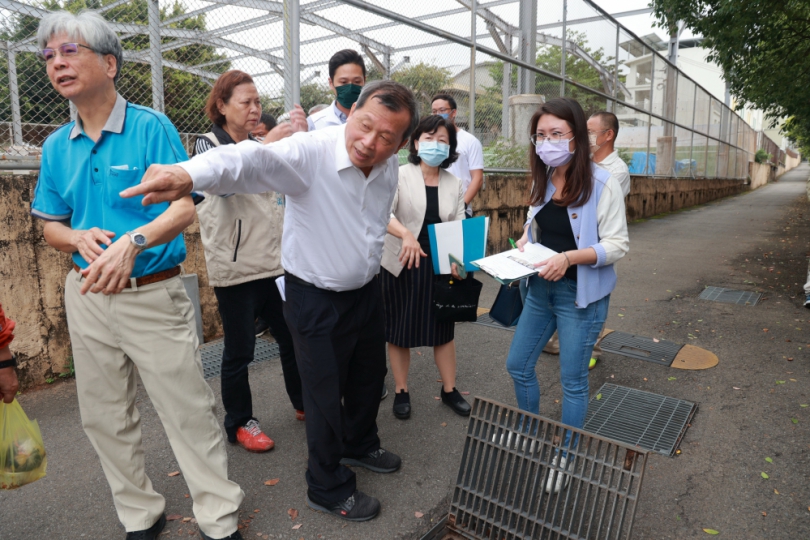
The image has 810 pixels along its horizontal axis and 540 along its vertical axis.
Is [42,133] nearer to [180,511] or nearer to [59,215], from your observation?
[59,215]

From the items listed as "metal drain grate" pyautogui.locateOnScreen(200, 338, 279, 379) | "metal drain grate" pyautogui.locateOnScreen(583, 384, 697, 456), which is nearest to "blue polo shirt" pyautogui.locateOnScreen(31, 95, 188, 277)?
"metal drain grate" pyautogui.locateOnScreen(200, 338, 279, 379)

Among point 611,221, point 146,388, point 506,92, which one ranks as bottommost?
point 146,388

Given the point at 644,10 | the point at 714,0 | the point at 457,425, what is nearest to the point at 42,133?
the point at 457,425

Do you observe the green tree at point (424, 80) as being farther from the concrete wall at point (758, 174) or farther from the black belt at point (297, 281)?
the concrete wall at point (758, 174)

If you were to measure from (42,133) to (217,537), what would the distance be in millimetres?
3177

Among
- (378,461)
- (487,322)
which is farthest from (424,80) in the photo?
(378,461)

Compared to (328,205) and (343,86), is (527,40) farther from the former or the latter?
(328,205)

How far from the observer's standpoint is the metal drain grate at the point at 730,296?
6703mm

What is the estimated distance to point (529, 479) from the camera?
2.45m

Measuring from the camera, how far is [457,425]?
11.7ft

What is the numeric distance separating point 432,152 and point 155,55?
2.59 meters

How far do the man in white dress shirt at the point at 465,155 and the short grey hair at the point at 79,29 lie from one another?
3.31 m

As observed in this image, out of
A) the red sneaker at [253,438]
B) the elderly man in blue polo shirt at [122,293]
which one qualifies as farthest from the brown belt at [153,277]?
the red sneaker at [253,438]

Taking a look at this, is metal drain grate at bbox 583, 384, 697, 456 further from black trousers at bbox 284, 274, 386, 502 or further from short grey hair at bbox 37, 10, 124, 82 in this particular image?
short grey hair at bbox 37, 10, 124, 82
